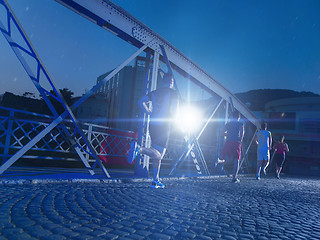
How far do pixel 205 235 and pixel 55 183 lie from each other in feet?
10.7

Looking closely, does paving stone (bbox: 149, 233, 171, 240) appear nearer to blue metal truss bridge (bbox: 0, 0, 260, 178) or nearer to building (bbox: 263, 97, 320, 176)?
blue metal truss bridge (bbox: 0, 0, 260, 178)

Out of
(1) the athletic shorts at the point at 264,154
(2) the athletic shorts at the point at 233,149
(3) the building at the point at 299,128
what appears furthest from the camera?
(3) the building at the point at 299,128

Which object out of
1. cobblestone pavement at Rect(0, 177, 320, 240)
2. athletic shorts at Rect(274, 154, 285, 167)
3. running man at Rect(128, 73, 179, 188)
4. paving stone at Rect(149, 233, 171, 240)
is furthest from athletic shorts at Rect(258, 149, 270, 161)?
paving stone at Rect(149, 233, 171, 240)

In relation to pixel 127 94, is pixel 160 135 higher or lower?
lower

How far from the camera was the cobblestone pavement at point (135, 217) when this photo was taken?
84.4 inches

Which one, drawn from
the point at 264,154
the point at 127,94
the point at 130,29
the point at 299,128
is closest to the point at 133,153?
the point at 130,29

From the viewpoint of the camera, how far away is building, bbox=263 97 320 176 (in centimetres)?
2012

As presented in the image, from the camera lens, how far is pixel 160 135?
4.94m

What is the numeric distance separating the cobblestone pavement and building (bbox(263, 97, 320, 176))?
1655 cm

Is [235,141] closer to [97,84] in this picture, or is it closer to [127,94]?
[97,84]

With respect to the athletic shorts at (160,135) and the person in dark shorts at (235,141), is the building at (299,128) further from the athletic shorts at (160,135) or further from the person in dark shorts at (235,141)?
the athletic shorts at (160,135)

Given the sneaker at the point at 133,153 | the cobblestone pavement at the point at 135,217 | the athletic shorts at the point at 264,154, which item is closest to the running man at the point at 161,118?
the sneaker at the point at 133,153

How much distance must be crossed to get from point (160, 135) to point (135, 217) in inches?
93.3

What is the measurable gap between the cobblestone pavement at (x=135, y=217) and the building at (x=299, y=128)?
54.3ft
